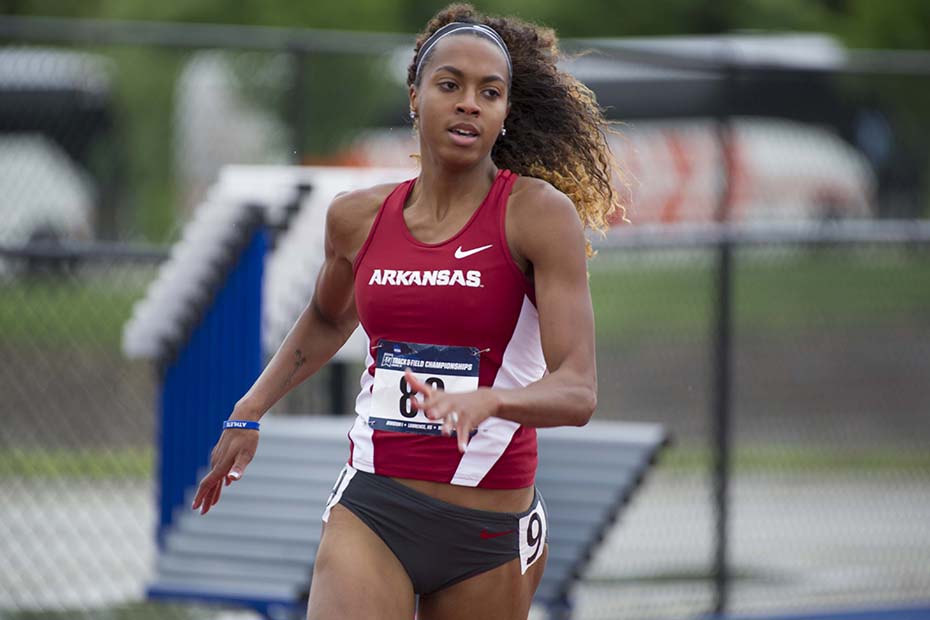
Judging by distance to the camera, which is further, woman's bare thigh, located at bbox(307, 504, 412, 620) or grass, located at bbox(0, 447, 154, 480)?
grass, located at bbox(0, 447, 154, 480)

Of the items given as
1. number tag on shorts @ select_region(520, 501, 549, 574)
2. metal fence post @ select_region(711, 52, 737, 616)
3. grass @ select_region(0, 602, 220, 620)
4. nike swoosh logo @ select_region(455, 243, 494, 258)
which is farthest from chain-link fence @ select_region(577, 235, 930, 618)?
nike swoosh logo @ select_region(455, 243, 494, 258)

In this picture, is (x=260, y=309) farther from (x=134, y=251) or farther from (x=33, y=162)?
(x=33, y=162)

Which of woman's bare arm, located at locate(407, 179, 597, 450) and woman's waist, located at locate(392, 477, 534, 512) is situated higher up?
woman's bare arm, located at locate(407, 179, 597, 450)

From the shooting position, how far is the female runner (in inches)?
151

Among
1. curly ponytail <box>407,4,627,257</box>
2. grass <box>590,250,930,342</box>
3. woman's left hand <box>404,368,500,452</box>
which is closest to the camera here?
woman's left hand <box>404,368,500,452</box>

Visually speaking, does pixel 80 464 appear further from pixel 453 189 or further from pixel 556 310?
pixel 556 310

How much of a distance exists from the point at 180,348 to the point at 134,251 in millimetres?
1016

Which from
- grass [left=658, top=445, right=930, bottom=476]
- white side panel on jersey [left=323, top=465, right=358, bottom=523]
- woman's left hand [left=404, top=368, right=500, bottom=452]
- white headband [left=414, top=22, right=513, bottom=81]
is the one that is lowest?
grass [left=658, top=445, right=930, bottom=476]

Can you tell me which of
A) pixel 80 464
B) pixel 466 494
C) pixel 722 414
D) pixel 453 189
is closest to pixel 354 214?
pixel 453 189

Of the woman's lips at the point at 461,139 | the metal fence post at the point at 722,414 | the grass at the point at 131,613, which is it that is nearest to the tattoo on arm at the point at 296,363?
the woman's lips at the point at 461,139

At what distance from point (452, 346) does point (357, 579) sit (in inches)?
23.6

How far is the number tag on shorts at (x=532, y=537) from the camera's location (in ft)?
13.2

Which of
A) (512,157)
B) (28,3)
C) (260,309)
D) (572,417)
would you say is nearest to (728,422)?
(260,309)

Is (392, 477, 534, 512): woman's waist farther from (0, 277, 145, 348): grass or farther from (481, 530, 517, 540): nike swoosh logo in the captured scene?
(0, 277, 145, 348): grass
